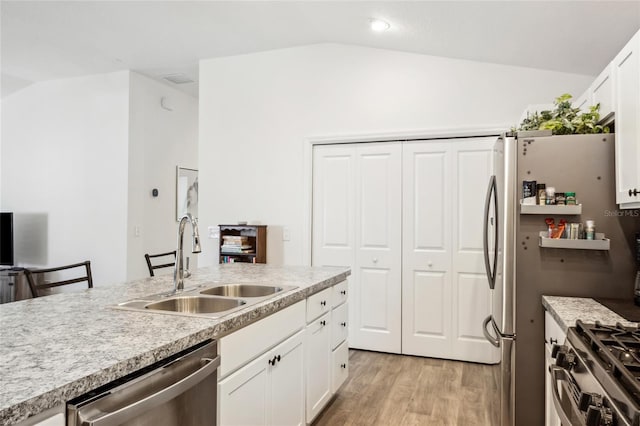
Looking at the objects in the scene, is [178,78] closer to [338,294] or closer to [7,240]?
[7,240]

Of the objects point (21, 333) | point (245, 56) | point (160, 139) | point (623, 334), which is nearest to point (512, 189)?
point (623, 334)

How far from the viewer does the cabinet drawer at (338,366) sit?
2681 millimetres

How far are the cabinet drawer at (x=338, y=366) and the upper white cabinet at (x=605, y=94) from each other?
2.07 metres

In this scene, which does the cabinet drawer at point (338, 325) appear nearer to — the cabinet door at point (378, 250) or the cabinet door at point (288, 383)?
the cabinet door at point (288, 383)

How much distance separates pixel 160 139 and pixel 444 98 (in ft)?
11.7

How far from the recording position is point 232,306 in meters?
1.90

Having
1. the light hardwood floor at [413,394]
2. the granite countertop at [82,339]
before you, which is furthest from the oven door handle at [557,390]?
the light hardwood floor at [413,394]

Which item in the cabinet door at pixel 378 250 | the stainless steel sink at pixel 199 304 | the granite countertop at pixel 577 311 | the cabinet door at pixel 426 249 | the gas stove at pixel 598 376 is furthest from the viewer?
the cabinet door at pixel 378 250

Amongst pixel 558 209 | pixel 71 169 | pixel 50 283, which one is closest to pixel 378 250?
pixel 558 209

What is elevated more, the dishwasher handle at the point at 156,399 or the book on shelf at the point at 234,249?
the book on shelf at the point at 234,249

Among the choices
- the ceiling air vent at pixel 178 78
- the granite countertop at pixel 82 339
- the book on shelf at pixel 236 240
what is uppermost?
the ceiling air vent at pixel 178 78

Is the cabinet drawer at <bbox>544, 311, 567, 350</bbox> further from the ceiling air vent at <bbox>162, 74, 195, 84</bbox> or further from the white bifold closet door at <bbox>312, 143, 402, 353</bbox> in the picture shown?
the ceiling air vent at <bbox>162, 74, 195, 84</bbox>

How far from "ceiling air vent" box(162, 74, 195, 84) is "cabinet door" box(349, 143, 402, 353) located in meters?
2.59

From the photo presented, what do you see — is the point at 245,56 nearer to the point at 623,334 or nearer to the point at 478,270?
the point at 478,270
